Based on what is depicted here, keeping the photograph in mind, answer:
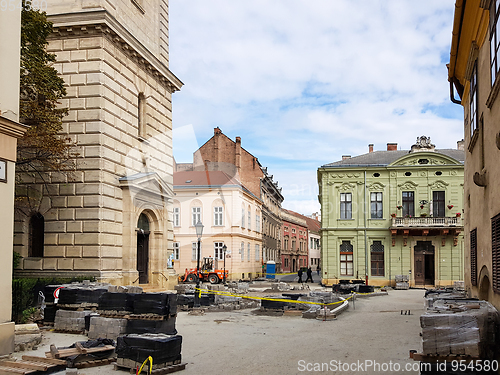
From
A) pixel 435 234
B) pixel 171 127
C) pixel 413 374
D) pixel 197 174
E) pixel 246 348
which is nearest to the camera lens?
pixel 413 374

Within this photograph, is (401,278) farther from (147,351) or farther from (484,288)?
(147,351)

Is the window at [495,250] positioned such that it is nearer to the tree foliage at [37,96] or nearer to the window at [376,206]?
the tree foliage at [37,96]

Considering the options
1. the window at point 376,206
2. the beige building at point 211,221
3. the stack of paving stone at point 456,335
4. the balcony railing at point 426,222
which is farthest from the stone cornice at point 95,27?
the beige building at point 211,221

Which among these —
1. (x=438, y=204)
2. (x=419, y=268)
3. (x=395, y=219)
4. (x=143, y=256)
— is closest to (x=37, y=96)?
(x=143, y=256)

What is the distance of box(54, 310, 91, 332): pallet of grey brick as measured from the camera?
13.4m

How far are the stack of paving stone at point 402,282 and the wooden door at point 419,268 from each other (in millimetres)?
1312

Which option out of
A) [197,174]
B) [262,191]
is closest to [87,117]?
[197,174]

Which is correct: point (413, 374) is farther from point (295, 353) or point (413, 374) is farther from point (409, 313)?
point (409, 313)

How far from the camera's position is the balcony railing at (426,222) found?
121 feet

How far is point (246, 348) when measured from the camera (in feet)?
38.0

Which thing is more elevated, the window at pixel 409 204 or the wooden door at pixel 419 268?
the window at pixel 409 204

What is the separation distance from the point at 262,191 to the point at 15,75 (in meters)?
55.1

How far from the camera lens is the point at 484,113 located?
10734 millimetres

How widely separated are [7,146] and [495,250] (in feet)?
32.7
